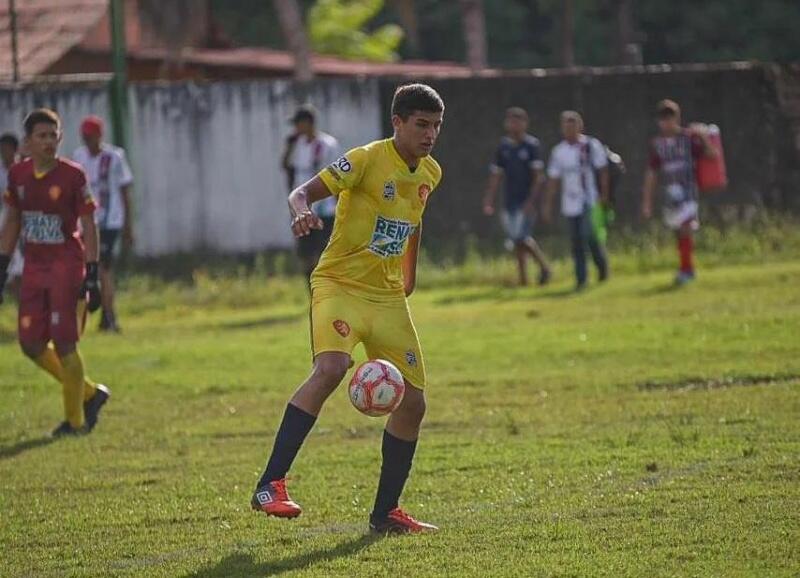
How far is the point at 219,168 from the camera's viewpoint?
24.0m

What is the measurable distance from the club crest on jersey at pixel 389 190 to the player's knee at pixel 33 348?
14.4ft

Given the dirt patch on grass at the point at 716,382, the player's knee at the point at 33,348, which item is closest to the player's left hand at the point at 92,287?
the player's knee at the point at 33,348

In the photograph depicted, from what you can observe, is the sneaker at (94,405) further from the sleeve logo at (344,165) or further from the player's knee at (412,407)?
the sleeve logo at (344,165)

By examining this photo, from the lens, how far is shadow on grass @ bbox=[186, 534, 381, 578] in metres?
Result: 7.16

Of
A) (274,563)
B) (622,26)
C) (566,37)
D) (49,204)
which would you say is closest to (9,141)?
(49,204)

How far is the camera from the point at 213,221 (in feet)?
79.0

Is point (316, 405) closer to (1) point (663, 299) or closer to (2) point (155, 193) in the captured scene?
(1) point (663, 299)

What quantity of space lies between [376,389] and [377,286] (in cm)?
58

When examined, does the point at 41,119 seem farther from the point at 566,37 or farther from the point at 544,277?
the point at 566,37

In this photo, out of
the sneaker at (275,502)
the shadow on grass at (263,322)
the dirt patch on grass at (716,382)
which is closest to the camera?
the sneaker at (275,502)

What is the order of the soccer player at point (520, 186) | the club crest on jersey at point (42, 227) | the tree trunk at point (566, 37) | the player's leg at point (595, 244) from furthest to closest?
the tree trunk at point (566, 37)
the soccer player at point (520, 186)
the player's leg at point (595, 244)
the club crest on jersey at point (42, 227)

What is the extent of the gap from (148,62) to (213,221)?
1057cm

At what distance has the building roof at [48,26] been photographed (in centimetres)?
2647

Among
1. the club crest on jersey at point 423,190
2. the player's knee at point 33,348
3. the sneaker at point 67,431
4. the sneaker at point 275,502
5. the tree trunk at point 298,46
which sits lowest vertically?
the sneaker at point 67,431
